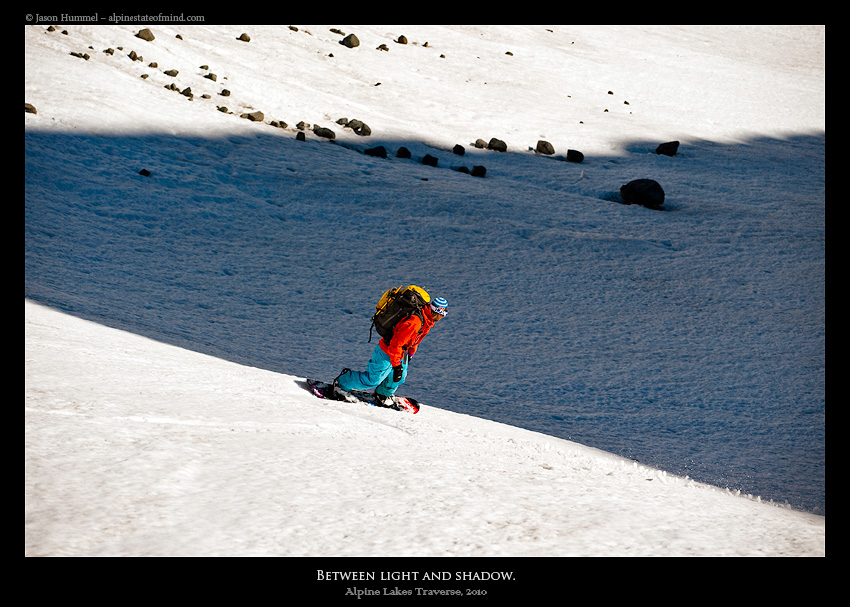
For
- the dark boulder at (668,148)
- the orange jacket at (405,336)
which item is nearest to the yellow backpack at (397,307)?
the orange jacket at (405,336)

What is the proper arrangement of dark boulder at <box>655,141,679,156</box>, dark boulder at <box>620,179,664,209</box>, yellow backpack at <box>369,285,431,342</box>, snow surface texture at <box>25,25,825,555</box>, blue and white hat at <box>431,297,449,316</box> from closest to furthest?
snow surface texture at <box>25,25,825,555</box>, yellow backpack at <box>369,285,431,342</box>, blue and white hat at <box>431,297,449,316</box>, dark boulder at <box>620,179,664,209</box>, dark boulder at <box>655,141,679,156</box>

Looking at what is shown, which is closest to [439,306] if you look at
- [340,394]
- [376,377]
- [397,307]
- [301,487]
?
[397,307]

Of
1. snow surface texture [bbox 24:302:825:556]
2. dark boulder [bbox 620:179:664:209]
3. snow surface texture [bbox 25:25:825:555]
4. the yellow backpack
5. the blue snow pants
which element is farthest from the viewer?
dark boulder [bbox 620:179:664:209]

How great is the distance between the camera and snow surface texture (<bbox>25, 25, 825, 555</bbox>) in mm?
3164

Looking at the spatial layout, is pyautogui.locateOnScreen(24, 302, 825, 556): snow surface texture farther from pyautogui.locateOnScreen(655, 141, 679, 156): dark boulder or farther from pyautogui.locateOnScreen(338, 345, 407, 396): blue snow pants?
pyautogui.locateOnScreen(655, 141, 679, 156): dark boulder

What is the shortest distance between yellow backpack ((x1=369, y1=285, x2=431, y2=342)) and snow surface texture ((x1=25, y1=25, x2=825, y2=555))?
711 millimetres

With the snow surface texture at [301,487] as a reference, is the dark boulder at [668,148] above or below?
above

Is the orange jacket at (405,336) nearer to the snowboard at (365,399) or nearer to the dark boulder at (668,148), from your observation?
the snowboard at (365,399)

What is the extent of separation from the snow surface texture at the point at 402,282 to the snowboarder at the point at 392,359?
43 centimetres

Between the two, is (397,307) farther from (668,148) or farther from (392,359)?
(668,148)

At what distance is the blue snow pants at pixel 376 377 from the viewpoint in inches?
214

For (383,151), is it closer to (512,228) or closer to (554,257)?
(512,228)

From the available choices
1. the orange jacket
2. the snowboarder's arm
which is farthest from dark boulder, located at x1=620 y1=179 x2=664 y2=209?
the snowboarder's arm

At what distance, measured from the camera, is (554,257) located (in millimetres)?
11500
